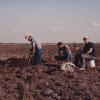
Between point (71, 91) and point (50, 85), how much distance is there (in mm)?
924

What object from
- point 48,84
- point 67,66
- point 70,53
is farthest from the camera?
point 70,53

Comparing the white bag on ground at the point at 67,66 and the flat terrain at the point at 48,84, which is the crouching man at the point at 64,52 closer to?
the flat terrain at the point at 48,84

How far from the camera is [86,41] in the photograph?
15.1 m

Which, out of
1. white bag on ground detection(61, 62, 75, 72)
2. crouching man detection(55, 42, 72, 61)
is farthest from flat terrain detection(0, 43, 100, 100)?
crouching man detection(55, 42, 72, 61)

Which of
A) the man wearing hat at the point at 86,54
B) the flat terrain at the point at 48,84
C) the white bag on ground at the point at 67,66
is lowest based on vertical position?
the flat terrain at the point at 48,84

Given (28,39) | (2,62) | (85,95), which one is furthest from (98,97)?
(2,62)

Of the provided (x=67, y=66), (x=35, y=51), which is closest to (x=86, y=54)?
(x=67, y=66)

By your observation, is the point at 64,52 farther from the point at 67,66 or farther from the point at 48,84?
the point at 48,84

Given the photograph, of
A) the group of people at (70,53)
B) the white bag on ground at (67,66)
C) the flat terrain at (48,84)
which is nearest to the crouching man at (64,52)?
the group of people at (70,53)

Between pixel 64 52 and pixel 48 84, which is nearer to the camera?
pixel 48 84

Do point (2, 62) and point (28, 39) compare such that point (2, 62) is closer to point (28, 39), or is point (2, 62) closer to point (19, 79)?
point (28, 39)

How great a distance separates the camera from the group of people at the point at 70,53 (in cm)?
1519

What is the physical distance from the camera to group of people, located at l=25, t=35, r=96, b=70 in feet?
49.8

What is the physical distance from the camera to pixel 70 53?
16.2 metres
